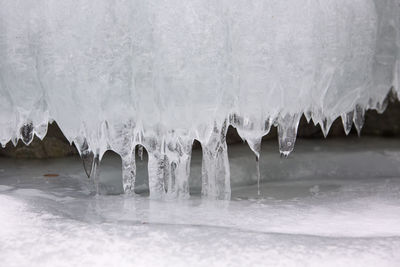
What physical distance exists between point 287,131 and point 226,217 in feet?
1.27

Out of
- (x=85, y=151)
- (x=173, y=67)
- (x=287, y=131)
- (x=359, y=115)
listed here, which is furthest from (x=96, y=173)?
(x=359, y=115)

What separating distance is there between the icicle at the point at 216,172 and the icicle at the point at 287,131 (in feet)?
0.63

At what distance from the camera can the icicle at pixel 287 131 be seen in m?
1.90

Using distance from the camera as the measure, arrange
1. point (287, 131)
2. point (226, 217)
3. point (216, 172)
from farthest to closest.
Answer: point (216, 172), point (287, 131), point (226, 217)

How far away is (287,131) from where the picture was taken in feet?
6.31

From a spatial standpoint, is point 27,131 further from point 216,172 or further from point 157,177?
point 216,172

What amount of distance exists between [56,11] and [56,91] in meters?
0.24

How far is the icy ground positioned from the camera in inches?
52.2

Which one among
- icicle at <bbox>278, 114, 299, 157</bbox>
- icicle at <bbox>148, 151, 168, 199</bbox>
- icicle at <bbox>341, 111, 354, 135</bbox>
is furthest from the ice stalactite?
icicle at <bbox>148, 151, 168, 199</bbox>

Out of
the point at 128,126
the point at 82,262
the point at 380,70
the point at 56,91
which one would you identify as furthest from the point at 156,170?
the point at 380,70

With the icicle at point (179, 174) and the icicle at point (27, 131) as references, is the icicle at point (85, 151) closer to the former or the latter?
the icicle at point (27, 131)

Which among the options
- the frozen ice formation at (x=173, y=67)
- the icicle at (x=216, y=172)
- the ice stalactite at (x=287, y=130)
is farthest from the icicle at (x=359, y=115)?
the icicle at (x=216, y=172)

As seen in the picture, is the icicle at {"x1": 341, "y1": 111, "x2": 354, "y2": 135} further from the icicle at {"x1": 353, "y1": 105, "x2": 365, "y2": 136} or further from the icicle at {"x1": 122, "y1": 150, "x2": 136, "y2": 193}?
the icicle at {"x1": 122, "y1": 150, "x2": 136, "y2": 193}

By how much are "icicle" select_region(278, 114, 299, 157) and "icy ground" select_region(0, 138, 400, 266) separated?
177 mm
